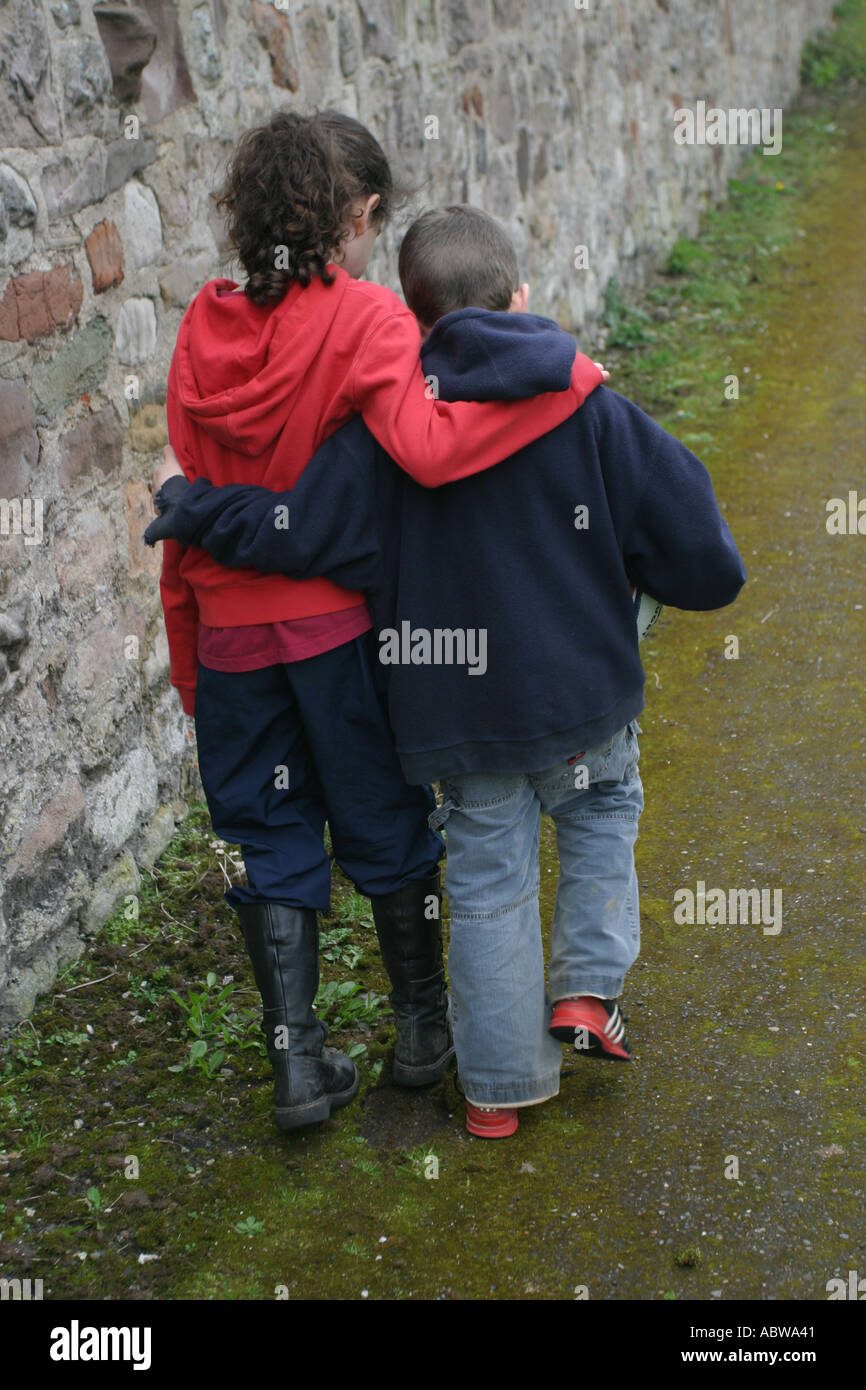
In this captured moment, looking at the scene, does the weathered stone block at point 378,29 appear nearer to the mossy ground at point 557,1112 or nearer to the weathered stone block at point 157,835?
the mossy ground at point 557,1112

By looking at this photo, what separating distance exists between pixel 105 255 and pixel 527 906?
1611 millimetres

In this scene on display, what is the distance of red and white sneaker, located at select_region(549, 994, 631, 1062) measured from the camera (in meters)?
2.23

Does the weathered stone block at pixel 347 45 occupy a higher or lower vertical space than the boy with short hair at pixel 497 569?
higher

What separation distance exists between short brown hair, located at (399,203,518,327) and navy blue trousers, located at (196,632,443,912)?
21.3 inches

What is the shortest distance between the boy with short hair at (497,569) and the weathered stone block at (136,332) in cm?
90

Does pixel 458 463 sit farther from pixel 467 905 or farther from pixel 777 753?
pixel 777 753

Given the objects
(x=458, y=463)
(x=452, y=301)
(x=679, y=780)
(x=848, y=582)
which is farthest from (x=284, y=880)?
(x=848, y=582)

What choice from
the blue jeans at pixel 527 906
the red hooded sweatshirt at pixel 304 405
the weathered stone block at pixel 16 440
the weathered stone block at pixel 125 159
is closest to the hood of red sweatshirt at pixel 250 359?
the red hooded sweatshirt at pixel 304 405

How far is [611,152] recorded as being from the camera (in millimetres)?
6215

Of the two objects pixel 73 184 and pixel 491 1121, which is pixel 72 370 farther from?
pixel 491 1121

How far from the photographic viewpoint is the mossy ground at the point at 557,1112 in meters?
2.04

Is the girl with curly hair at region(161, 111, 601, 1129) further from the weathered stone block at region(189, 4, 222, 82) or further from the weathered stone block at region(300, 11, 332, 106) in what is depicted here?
the weathered stone block at region(300, 11, 332, 106)

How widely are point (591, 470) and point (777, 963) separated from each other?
1173 millimetres

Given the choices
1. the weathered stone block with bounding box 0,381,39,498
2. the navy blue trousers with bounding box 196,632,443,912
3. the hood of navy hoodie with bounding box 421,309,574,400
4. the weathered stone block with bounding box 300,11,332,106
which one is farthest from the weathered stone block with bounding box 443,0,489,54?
the navy blue trousers with bounding box 196,632,443,912
